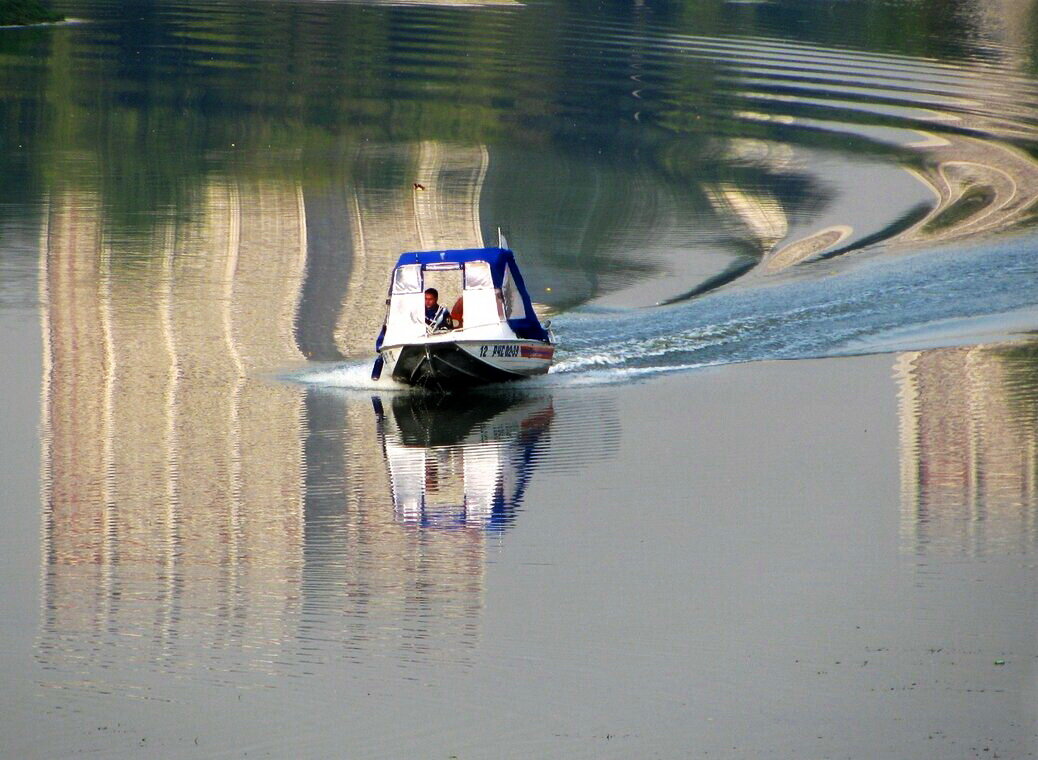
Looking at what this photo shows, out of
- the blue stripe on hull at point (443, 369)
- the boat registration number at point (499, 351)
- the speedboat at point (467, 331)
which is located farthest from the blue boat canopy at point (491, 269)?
the blue stripe on hull at point (443, 369)

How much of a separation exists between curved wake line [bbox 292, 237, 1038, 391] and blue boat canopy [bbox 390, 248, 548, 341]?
99cm

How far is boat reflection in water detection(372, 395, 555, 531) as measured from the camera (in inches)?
720

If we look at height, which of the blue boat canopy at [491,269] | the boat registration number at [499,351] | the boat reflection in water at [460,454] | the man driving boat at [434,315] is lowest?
the boat reflection in water at [460,454]

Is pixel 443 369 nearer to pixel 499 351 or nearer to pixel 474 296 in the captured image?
pixel 499 351

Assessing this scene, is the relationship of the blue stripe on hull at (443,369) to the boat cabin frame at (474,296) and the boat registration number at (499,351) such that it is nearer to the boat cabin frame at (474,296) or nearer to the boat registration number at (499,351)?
the boat registration number at (499,351)

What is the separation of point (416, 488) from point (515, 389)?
4.86 meters

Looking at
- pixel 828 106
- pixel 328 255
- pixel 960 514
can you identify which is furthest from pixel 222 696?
pixel 828 106

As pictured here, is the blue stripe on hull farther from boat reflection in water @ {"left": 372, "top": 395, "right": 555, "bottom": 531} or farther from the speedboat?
boat reflection in water @ {"left": 372, "top": 395, "right": 555, "bottom": 531}

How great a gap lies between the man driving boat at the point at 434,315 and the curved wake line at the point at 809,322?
977 millimetres

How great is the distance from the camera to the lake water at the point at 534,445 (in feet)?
43.7

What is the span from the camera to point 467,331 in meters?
23.7

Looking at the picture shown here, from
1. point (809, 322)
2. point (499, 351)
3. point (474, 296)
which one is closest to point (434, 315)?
point (474, 296)

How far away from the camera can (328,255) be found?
31422 mm

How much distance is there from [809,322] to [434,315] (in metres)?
6.25
